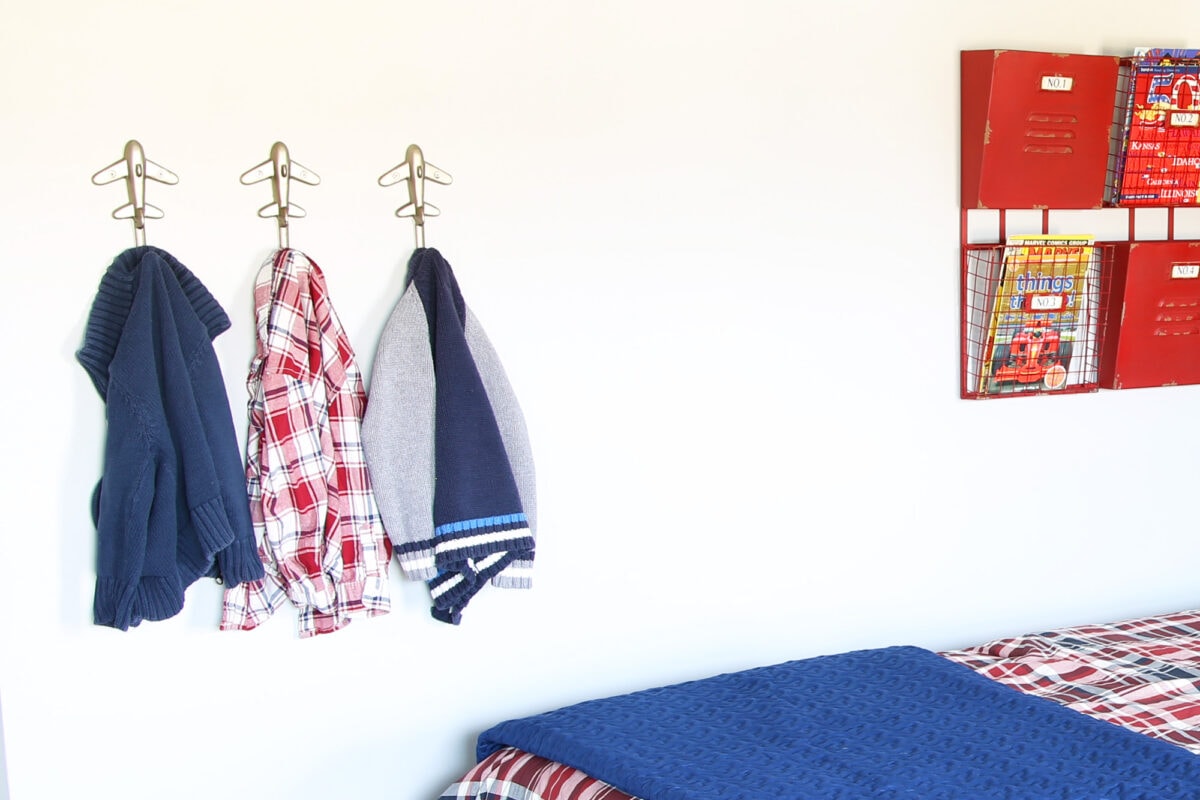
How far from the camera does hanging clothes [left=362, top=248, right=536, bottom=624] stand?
205cm

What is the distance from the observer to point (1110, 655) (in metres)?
2.40

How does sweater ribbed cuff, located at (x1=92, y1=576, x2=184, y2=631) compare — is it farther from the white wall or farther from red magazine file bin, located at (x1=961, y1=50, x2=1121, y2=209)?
red magazine file bin, located at (x1=961, y1=50, x2=1121, y2=209)

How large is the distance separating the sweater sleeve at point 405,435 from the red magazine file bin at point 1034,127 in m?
1.24

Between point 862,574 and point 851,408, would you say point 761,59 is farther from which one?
point 862,574

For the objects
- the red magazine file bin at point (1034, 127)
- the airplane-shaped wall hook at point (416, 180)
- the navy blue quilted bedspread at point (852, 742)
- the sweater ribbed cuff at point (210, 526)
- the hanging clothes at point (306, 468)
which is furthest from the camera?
the red magazine file bin at point (1034, 127)

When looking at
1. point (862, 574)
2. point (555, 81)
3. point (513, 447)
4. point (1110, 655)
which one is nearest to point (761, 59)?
point (555, 81)

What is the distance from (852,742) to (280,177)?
130 cm

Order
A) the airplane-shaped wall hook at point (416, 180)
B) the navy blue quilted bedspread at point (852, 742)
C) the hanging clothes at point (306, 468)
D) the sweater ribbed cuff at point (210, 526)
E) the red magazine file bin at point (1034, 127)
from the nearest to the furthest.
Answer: the navy blue quilted bedspread at point (852, 742), the sweater ribbed cuff at point (210, 526), the hanging clothes at point (306, 468), the airplane-shaped wall hook at point (416, 180), the red magazine file bin at point (1034, 127)

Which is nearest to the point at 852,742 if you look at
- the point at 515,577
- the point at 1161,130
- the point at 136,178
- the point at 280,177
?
the point at 515,577

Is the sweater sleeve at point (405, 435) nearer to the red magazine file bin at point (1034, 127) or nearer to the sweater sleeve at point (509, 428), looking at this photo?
the sweater sleeve at point (509, 428)

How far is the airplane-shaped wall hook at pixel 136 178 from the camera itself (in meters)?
1.89

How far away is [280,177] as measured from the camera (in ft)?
6.53

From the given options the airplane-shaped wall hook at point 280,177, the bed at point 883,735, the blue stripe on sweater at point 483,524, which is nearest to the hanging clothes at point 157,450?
the airplane-shaped wall hook at point 280,177

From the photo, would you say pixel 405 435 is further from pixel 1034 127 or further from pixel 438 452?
pixel 1034 127
